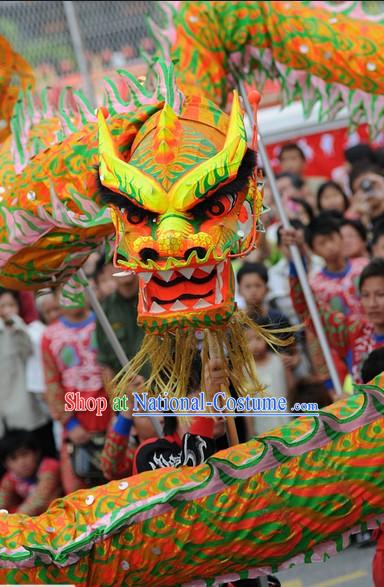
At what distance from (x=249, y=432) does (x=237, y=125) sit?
1098 mm

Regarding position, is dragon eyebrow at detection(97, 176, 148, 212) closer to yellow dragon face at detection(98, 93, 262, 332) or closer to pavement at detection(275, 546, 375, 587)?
yellow dragon face at detection(98, 93, 262, 332)

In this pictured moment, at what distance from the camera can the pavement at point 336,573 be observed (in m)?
4.51

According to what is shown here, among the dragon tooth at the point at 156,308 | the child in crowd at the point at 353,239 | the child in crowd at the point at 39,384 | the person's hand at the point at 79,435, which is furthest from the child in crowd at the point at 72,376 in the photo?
the dragon tooth at the point at 156,308

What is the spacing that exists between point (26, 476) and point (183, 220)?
239 cm

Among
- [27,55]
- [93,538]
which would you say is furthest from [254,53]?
[27,55]

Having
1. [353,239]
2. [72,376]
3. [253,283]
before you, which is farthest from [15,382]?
[353,239]

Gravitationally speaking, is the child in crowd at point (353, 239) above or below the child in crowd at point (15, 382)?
above

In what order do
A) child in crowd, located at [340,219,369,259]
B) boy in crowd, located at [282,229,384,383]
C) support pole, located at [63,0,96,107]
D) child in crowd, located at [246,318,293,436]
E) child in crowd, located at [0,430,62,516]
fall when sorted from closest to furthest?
child in crowd, located at [246,318,293,436] < boy in crowd, located at [282,229,384,383] < child in crowd, located at [0,430,62,516] < child in crowd, located at [340,219,369,259] < support pole, located at [63,0,96,107]

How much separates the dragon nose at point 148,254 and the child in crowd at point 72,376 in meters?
1.55

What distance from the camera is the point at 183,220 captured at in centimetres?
297

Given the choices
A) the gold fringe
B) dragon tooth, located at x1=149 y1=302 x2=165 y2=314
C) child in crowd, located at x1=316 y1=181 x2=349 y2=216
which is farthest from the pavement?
child in crowd, located at x1=316 y1=181 x2=349 y2=216

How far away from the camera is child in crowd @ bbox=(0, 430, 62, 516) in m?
4.89

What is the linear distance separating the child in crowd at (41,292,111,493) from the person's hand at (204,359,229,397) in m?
1.41

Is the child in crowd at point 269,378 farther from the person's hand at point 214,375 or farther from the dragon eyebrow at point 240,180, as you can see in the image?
the dragon eyebrow at point 240,180
